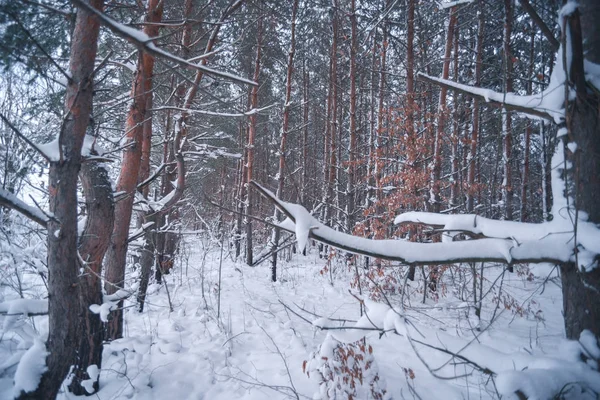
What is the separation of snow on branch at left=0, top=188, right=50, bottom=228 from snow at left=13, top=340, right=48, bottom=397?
862mm

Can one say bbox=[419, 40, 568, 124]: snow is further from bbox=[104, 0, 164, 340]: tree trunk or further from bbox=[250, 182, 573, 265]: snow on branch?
bbox=[104, 0, 164, 340]: tree trunk

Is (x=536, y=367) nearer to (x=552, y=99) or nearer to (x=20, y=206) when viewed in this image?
(x=552, y=99)

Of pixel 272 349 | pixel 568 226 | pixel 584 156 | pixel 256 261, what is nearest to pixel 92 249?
pixel 256 261

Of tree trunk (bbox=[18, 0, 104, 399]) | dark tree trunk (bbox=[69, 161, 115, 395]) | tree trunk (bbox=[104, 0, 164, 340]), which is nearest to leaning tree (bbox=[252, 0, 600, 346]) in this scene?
tree trunk (bbox=[18, 0, 104, 399])

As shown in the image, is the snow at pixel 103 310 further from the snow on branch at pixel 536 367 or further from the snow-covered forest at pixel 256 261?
the snow on branch at pixel 536 367

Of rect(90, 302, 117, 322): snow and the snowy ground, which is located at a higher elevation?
rect(90, 302, 117, 322): snow

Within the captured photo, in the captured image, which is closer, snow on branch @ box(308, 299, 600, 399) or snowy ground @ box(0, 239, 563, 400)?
snow on branch @ box(308, 299, 600, 399)

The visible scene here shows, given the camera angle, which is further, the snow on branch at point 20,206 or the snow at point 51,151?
the snow at point 51,151

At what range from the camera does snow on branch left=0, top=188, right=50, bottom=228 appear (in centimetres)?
154

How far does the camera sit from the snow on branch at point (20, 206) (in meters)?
1.54

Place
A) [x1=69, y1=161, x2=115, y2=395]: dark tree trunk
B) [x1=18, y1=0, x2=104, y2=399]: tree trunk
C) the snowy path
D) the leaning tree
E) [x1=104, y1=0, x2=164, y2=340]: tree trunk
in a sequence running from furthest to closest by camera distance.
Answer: [x1=104, y1=0, x2=164, y2=340]: tree trunk < the snowy path < [x1=69, y1=161, x2=115, y2=395]: dark tree trunk < [x1=18, y1=0, x2=104, y2=399]: tree trunk < the leaning tree

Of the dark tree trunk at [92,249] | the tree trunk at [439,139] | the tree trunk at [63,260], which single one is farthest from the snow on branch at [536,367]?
the tree trunk at [439,139]

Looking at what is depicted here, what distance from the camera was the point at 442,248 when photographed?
1270 mm

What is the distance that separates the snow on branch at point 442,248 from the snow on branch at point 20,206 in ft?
5.32
